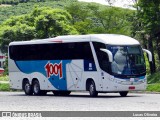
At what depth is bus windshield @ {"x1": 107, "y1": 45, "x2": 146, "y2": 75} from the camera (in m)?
31.5

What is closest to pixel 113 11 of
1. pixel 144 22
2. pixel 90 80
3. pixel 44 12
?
pixel 44 12

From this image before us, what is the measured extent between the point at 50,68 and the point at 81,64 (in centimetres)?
335

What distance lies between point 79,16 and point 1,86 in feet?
154

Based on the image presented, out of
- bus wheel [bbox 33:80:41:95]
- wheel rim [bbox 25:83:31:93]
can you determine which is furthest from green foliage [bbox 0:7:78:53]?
bus wheel [bbox 33:80:41:95]

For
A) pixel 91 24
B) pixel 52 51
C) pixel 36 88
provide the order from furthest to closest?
pixel 91 24 → pixel 36 88 → pixel 52 51

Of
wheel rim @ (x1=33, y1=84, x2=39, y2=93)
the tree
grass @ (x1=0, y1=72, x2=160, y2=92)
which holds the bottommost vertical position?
grass @ (x1=0, y1=72, x2=160, y2=92)

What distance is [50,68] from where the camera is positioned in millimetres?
36062

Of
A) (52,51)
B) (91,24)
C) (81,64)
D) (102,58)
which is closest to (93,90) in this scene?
(81,64)

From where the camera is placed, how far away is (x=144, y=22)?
55.4 m

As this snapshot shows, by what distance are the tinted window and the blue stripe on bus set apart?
0.87 ft

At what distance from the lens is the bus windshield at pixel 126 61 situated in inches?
1238

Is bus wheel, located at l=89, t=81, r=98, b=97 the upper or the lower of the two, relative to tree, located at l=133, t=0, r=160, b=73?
lower

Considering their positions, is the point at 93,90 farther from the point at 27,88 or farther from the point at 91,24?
the point at 91,24

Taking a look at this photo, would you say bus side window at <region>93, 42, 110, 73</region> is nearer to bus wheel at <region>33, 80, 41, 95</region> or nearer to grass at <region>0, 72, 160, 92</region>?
bus wheel at <region>33, 80, 41, 95</region>
